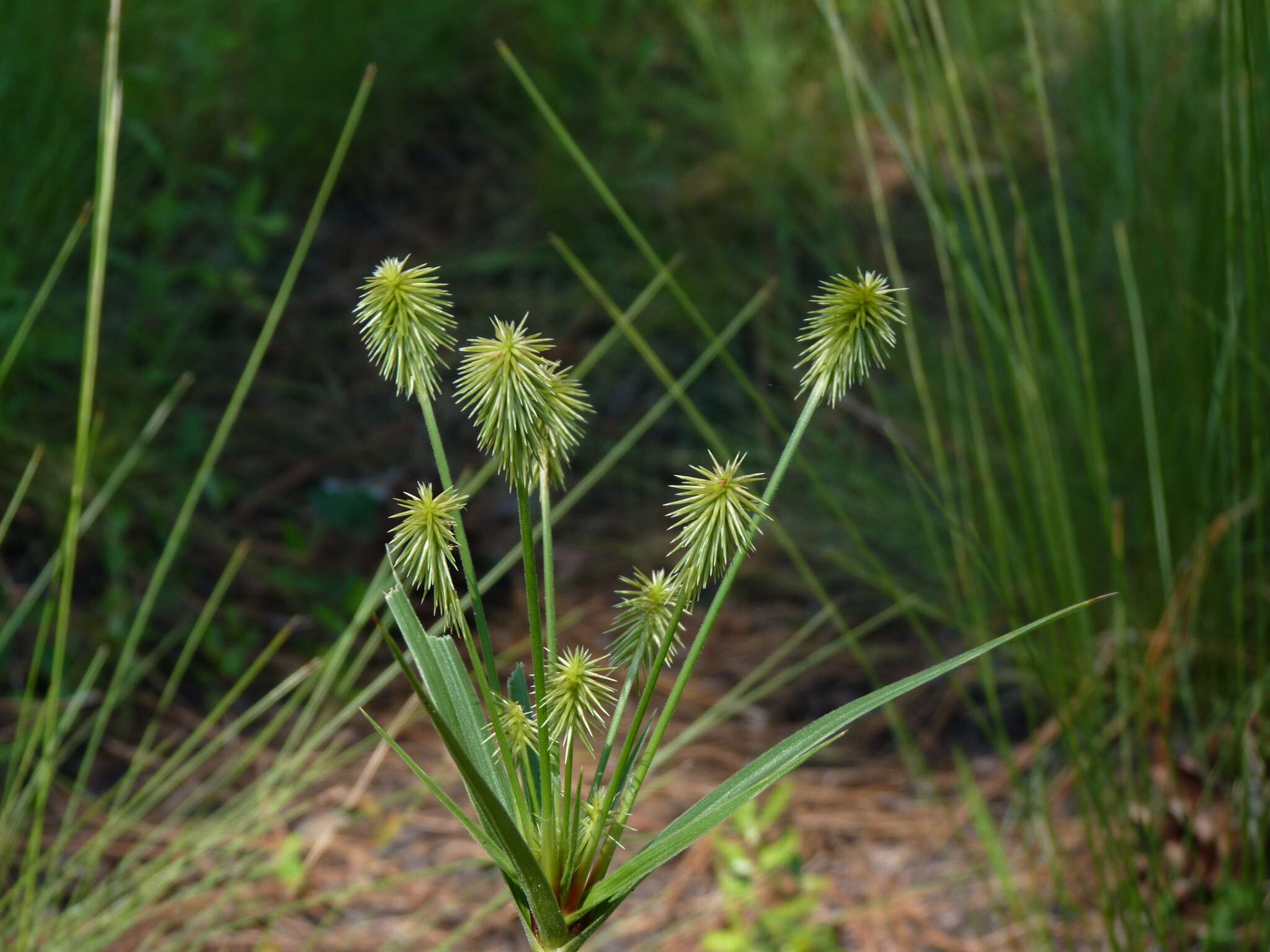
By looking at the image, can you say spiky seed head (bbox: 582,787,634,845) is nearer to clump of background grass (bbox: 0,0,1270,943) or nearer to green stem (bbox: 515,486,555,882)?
green stem (bbox: 515,486,555,882)

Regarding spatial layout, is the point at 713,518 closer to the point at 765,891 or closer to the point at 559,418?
the point at 559,418

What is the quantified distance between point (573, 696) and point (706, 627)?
1.9 inches

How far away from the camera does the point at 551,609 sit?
0.34 m

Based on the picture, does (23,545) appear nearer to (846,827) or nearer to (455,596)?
(846,827)

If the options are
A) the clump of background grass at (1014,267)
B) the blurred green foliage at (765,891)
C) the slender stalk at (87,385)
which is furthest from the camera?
the blurred green foliage at (765,891)

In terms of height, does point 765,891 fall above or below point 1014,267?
below

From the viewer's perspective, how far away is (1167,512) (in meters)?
1.57

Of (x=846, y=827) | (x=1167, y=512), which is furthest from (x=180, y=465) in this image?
(x=1167, y=512)

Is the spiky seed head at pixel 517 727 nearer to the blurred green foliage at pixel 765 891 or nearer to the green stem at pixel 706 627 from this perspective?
the green stem at pixel 706 627

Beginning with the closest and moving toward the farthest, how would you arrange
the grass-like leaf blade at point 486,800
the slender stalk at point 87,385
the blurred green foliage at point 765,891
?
the grass-like leaf blade at point 486,800 < the slender stalk at point 87,385 < the blurred green foliage at point 765,891


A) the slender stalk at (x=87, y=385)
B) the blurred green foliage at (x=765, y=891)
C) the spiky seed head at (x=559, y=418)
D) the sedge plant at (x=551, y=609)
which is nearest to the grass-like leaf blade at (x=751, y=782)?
the sedge plant at (x=551, y=609)

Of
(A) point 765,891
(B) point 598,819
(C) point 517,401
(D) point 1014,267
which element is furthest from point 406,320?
(D) point 1014,267

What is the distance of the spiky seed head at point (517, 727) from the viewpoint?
0.38 m

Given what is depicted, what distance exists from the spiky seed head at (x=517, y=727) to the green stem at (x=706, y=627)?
0.04 metres
